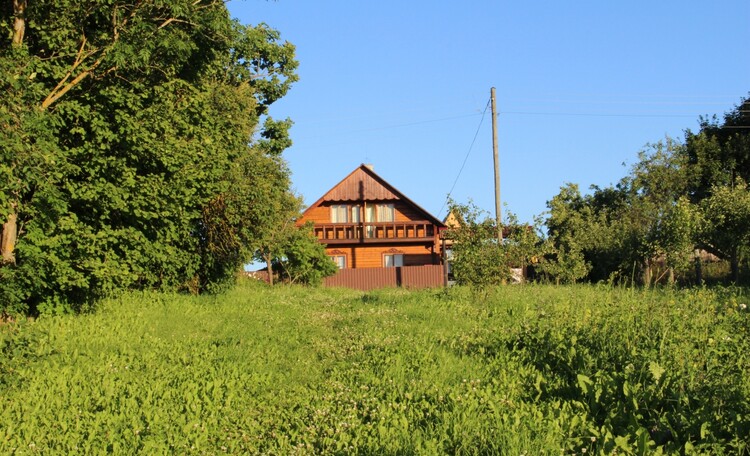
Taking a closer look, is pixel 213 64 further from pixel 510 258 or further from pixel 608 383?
pixel 608 383

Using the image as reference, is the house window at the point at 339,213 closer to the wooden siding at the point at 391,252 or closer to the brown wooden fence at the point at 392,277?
the wooden siding at the point at 391,252

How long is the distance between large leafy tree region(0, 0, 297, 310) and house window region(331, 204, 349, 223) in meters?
28.5

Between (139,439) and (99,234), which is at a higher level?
(99,234)

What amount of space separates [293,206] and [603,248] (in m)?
15.6

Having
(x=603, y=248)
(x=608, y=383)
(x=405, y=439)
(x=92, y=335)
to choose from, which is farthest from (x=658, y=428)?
(x=603, y=248)

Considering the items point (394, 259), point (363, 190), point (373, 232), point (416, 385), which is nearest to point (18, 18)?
point (416, 385)

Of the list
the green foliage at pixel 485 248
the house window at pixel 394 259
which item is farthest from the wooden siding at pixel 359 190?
the green foliage at pixel 485 248

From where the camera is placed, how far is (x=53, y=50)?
45.4 ft

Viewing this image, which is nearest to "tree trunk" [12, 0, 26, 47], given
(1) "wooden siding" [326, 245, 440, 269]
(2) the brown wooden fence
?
(2) the brown wooden fence

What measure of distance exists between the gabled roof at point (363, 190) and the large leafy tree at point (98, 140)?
2786 centimetres

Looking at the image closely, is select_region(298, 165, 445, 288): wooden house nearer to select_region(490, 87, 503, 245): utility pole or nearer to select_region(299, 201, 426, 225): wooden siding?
select_region(299, 201, 426, 225): wooden siding

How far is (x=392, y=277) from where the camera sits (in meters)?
40.6

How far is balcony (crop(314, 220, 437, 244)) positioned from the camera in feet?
143

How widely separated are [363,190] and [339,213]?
2.31 meters
